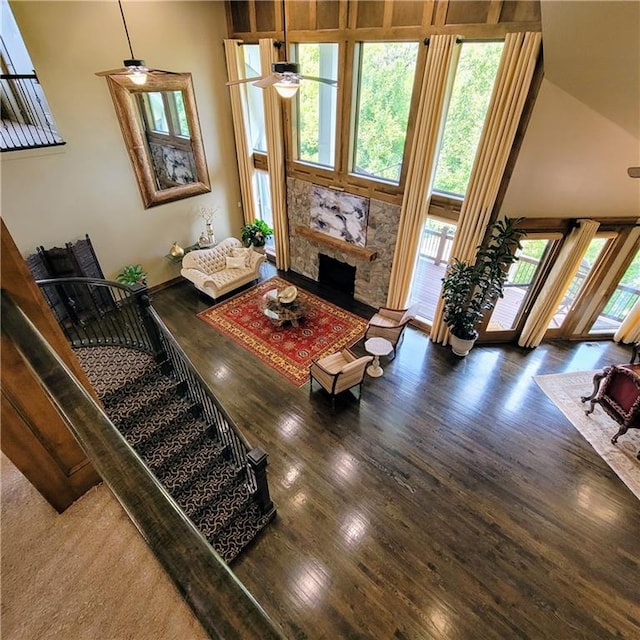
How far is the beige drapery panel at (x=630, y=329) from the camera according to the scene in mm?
5988

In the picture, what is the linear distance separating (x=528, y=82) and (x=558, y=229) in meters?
2.14

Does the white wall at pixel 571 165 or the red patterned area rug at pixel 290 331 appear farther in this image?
the red patterned area rug at pixel 290 331

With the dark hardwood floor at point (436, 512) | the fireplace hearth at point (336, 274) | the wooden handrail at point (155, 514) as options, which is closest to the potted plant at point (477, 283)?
the dark hardwood floor at point (436, 512)

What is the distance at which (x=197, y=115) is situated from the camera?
22.7 ft

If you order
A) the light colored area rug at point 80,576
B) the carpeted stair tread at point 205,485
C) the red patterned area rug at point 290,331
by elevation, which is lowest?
the red patterned area rug at point 290,331

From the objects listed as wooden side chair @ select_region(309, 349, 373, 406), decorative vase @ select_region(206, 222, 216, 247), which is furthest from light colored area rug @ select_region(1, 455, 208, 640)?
decorative vase @ select_region(206, 222, 216, 247)

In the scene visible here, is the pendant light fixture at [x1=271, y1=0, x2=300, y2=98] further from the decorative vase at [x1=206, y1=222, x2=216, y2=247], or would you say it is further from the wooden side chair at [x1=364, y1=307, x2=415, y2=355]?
the decorative vase at [x1=206, y1=222, x2=216, y2=247]

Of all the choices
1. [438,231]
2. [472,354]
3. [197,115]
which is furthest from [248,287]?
[472,354]

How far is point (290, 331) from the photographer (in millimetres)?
6590

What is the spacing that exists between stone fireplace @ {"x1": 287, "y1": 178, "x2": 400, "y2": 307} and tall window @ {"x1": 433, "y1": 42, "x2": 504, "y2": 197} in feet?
3.24

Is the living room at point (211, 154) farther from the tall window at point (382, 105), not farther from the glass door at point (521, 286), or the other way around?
the tall window at point (382, 105)

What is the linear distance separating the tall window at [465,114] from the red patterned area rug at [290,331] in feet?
9.55

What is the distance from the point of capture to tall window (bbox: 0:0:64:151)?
485 centimetres

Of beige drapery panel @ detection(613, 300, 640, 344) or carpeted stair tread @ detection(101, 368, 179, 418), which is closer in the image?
carpeted stair tread @ detection(101, 368, 179, 418)
